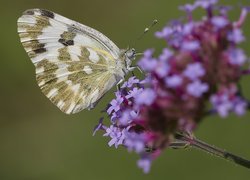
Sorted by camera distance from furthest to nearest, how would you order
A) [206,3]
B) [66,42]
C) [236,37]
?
[66,42], [206,3], [236,37]

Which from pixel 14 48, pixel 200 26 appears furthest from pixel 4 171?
pixel 200 26

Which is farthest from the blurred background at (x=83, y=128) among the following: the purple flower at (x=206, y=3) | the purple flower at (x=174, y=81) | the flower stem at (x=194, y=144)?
the purple flower at (x=174, y=81)

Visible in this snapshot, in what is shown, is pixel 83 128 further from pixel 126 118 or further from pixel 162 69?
pixel 162 69

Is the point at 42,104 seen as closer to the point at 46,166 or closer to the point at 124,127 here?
the point at 46,166

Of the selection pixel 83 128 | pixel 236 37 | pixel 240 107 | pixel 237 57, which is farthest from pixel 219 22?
pixel 83 128

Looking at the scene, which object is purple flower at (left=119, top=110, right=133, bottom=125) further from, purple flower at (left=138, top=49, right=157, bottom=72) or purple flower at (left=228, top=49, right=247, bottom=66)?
purple flower at (left=228, top=49, right=247, bottom=66)

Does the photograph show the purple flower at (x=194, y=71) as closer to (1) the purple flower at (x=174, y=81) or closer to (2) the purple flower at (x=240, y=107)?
(1) the purple flower at (x=174, y=81)

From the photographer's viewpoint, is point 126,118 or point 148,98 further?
point 126,118

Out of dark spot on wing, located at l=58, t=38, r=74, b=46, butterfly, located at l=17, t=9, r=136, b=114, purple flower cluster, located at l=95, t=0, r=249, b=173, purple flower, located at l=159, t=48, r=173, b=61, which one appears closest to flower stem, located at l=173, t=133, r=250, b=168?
purple flower cluster, located at l=95, t=0, r=249, b=173
